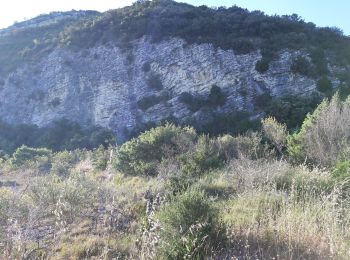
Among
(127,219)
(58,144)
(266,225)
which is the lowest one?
(58,144)

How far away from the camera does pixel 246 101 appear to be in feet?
77.5

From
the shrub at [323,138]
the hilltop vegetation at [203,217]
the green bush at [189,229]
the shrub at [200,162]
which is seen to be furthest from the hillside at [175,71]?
the green bush at [189,229]

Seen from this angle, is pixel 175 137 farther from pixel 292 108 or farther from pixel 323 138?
pixel 292 108

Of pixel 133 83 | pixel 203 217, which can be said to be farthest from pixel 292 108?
pixel 203 217

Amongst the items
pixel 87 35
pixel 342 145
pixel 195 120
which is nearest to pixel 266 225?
pixel 342 145

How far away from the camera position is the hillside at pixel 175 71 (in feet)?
76.0

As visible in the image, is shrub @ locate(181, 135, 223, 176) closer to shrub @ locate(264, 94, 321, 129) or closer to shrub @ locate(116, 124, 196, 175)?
shrub @ locate(116, 124, 196, 175)

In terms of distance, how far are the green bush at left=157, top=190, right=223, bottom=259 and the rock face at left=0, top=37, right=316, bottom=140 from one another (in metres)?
19.2

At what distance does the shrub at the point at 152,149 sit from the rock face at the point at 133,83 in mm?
9882

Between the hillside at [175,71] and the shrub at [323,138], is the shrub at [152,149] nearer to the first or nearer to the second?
the shrub at [323,138]

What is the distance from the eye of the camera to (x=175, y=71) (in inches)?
1088

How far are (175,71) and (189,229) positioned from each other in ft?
80.9

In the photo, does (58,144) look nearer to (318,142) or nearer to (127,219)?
(318,142)

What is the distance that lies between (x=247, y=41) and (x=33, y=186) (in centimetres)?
2126
